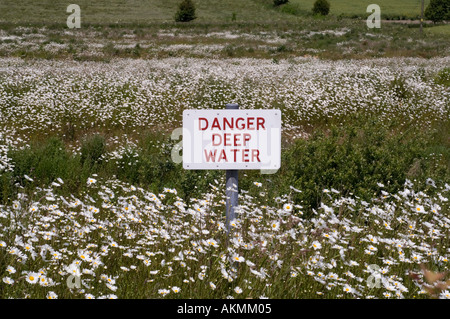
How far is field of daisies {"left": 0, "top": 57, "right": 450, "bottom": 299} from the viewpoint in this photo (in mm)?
3031

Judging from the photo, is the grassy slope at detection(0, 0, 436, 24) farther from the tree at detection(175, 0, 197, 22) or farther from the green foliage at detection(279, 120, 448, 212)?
the green foliage at detection(279, 120, 448, 212)

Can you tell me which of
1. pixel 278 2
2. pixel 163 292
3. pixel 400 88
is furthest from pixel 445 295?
pixel 278 2

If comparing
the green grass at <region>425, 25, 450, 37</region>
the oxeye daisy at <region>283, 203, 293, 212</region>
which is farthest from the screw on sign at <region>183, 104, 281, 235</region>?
the green grass at <region>425, 25, 450, 37</region>

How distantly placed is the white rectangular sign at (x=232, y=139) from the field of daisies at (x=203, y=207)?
1.48ft

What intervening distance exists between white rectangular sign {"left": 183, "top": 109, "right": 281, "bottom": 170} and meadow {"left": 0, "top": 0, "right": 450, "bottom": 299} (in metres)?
0.45

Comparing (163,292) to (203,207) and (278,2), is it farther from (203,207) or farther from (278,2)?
(278,2)

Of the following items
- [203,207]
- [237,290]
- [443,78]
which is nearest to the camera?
[237,290]

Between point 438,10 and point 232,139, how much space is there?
6595 centimetres

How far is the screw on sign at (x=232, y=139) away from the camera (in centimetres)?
357

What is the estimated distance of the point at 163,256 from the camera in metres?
3.43

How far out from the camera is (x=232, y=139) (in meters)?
3.58

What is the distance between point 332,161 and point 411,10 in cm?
6785

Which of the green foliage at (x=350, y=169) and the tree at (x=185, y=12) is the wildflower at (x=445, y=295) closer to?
the green foliage at (x=350, y=169)

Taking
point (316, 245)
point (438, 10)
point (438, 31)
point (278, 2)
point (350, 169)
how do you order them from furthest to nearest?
1. point (278, 2)
2. point (438, 10)
3. point (438, 31)
4. point (350, 169)
5. point (316, 245)
